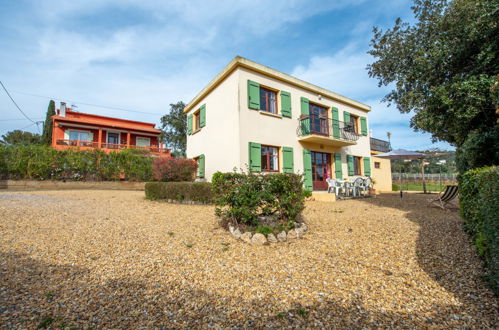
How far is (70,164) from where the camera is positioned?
11.8 metres

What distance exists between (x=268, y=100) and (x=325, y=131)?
3.79 meters

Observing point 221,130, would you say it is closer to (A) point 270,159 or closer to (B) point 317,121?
(A) point 270,159

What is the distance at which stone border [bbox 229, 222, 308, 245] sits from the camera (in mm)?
3676

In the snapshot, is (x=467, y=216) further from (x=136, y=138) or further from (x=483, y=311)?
(x=136, y=138)

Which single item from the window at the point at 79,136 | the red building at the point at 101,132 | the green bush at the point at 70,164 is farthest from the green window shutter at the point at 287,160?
the window at the point at 79,136

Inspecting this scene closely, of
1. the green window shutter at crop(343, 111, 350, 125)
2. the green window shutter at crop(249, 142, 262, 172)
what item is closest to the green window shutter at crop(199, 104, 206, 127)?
the green window shutter at crop(249, 142, 262, 172)

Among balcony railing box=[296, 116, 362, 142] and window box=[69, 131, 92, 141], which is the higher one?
window box=[69, 131, 92, 141]

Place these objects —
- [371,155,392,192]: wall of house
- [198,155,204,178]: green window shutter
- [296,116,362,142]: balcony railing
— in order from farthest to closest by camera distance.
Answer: [371,155,392,192]: wall of house, [198,155,204,178]: green window shutter, [296,116,362,142]: balcony railing

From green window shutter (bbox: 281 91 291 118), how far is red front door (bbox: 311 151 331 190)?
2.57 meters

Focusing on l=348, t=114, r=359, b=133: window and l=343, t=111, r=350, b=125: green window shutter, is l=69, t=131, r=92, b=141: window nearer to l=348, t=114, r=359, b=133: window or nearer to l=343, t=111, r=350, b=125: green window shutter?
l=343, t=111, r=350, b=125: green window shutter

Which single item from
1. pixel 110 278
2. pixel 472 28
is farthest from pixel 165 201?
pixel 472 28

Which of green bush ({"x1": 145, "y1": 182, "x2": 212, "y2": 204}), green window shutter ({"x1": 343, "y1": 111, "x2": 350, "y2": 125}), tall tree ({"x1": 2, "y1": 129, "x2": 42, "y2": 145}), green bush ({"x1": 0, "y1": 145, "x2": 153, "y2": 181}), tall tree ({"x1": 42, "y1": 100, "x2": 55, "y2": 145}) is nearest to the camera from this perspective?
green bush ({"x1": 145, "y1": 182, "x2": 212, "y2": 204})

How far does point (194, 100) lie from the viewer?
13.1 meters

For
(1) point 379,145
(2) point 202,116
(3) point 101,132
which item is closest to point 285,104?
(2) point 202,116
